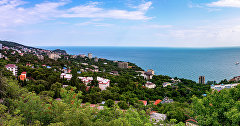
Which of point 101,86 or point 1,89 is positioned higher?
point 1,89

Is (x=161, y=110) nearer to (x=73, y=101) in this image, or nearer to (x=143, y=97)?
(x=143, y=97)

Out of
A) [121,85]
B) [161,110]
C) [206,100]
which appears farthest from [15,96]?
[121,85]

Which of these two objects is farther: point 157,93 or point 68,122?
point 157,93

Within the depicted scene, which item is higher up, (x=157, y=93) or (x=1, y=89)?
(x=1, y=89)

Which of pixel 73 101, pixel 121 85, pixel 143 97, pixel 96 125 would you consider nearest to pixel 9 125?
pixel 96 125

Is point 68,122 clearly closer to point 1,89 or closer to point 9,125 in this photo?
point 9,125

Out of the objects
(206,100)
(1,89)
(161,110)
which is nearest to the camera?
(206,100)

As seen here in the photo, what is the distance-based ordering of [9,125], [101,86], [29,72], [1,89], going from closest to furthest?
[9,125], [1,89], [101,86], [29,72]

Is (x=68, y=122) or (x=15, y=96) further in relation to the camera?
(x=15, y=96)

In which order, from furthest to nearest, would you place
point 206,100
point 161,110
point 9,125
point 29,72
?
point 29,72 < point 161,110 < point 206,100 < point 9,125
